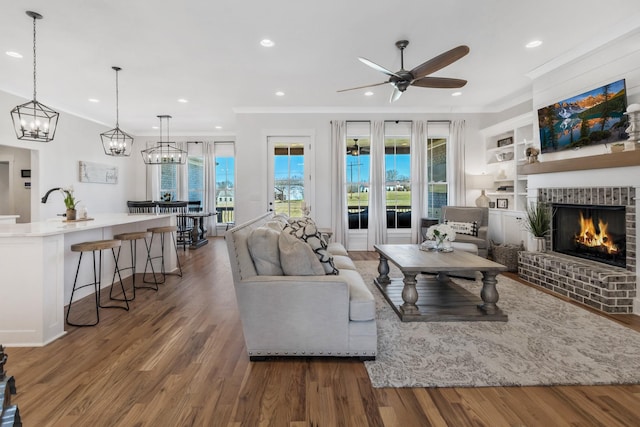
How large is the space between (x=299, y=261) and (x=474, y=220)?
162 inches

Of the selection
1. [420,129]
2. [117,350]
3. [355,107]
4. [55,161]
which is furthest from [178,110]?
[117,350]

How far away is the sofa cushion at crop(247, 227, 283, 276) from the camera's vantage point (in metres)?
2.37

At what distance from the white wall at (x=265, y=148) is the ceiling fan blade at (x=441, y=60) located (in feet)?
10.7

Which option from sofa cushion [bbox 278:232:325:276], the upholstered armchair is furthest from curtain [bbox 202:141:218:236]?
sofa cushion [bbox 278:232:325:276]

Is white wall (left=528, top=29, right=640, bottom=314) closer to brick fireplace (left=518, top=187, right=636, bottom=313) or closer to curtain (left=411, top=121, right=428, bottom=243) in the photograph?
brick fireplace (left=518, top=187, right=636, bottom=313)

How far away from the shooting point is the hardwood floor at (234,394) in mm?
1670

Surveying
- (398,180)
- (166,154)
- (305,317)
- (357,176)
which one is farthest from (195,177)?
(305,317)

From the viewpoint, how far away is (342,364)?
2229 millimetres

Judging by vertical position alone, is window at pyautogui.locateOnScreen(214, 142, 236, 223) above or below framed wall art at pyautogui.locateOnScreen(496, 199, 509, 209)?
above

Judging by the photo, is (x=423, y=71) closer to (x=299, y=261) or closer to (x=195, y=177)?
(x=299, y=261)

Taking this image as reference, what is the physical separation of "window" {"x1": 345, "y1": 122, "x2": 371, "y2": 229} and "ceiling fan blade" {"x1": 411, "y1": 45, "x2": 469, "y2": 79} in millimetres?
3218

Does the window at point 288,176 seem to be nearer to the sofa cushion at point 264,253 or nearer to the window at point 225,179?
the window at point 225,179

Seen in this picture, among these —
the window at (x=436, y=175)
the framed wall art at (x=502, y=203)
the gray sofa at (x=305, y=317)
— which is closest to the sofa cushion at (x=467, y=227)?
the framed wall art at (x=502, y=203)

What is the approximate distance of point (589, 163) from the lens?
3598 mm
